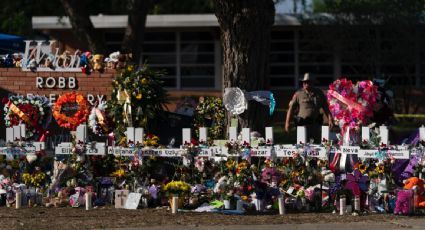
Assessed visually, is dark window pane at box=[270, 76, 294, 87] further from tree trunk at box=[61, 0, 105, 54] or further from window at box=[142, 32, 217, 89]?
tree trunk at box=[61, 0, 105, 54]

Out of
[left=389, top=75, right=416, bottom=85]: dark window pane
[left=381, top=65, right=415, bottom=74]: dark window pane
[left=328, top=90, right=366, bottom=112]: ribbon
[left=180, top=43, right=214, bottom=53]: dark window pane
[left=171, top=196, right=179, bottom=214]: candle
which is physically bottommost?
[left=171, top=196, right=179, bottom=214]: candle

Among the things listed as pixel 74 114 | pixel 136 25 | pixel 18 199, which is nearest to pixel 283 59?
pixel 136 25

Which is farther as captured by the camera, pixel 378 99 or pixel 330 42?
pixel 330 42

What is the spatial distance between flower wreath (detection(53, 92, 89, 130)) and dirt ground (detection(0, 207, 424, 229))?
7.88 ft

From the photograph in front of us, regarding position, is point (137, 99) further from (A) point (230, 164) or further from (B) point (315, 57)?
(B) point (315, 57)

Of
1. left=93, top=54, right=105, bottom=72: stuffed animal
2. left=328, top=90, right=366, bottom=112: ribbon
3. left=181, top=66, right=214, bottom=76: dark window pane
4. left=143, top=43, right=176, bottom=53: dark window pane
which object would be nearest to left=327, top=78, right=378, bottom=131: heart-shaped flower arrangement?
left=328, top=90, right=366, bottom=112: ribbon

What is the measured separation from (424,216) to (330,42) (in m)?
16.0

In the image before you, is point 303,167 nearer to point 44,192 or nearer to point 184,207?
point 184,207

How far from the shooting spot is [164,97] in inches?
522

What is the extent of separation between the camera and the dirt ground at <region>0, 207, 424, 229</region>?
33.3 ft

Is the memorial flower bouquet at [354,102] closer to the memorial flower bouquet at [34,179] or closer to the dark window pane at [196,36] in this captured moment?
the memorial flower bouquet at [34,179]

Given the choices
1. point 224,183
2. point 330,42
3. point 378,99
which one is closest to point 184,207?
point 224,183

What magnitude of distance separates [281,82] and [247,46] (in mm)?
16113

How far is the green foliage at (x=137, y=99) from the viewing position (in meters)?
12.7
